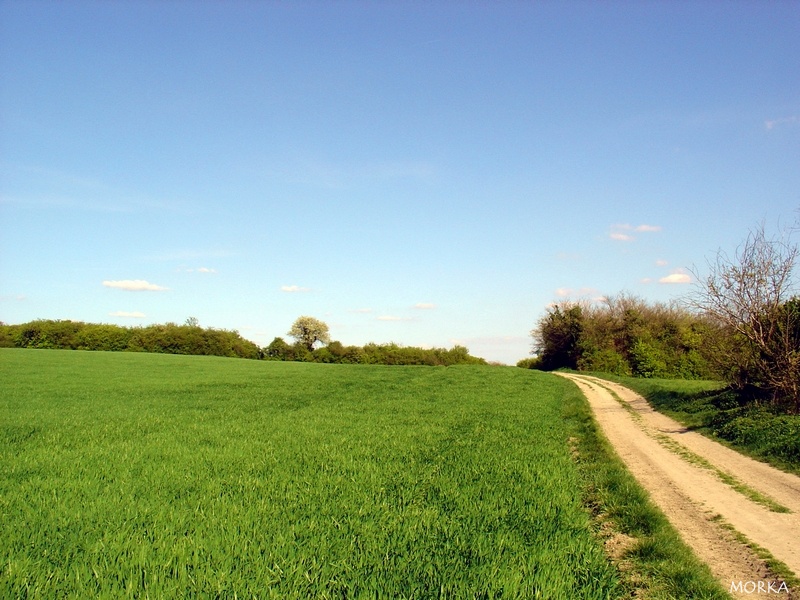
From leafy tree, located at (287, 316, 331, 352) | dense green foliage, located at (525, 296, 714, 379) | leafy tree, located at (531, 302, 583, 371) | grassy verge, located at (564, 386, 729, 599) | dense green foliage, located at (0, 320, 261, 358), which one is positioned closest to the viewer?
grassy verge, located at (564, 386, 729, 599)

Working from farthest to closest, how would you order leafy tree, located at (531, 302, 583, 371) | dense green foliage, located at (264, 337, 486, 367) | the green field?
1. dense green foliage, located at (264, 337, 486, 367)
2. leafy tree, located at (531, 302, 583, 371)
3. the green field

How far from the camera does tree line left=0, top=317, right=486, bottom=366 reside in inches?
3585

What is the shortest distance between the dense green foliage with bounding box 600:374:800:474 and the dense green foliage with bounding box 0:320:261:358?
275ft

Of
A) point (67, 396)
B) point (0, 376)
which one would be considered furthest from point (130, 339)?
point (67, 396)

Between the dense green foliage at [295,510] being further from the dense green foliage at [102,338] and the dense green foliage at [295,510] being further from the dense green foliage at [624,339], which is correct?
the dense green foliage at [102,338]

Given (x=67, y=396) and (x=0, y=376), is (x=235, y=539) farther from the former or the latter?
(x=0, y=376)

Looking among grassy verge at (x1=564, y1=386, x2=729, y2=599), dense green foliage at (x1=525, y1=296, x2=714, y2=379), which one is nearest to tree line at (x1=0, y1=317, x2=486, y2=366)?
dense green foliage at (x1=525, y1=296, x2=714, y2=379)

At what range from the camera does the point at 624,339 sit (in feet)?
238

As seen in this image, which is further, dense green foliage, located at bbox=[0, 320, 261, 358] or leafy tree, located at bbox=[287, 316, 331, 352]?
leafy tree, located at bbox=[287, 316, 331, 352]

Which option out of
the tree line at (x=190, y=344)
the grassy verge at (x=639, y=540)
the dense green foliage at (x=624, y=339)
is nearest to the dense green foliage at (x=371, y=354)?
the tree line at (x=190, y=344)

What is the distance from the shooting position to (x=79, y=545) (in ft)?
20.7

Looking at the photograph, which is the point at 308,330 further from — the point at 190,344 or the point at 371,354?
the point at 190,344

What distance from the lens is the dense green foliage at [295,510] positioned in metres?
5.37

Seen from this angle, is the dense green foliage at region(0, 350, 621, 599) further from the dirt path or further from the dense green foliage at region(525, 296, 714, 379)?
the dense green foliage at region(525, 296, 714, 379)
